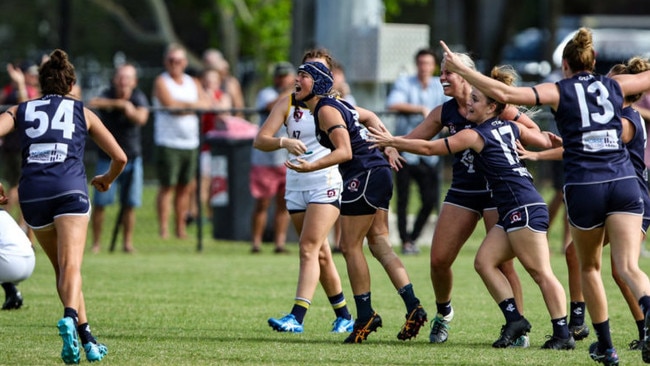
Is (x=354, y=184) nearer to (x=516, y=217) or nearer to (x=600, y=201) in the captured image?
(x=516, y=217)

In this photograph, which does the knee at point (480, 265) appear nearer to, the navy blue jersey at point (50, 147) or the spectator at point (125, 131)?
the navy blue jersey at point (50, 147)

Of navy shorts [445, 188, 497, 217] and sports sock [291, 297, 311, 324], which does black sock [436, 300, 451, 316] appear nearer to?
navy shorts [445, 188, 497, 217]

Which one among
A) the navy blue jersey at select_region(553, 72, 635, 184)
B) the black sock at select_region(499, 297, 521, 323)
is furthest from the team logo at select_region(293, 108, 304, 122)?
the navy blue jersey at select_region(553, 72, 635, 184)

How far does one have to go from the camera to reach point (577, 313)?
8.80m

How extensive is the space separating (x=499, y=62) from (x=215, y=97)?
16198 millimetres

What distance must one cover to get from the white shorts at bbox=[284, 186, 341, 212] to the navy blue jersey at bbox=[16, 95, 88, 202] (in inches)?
75.9

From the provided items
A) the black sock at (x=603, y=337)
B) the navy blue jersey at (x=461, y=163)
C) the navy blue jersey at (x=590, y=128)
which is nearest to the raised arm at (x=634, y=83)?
the navy blue jersey at (x=590, y=128)

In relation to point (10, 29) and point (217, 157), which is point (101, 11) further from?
point (217, 157)

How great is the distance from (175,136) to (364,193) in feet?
23.9

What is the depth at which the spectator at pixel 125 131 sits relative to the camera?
1485 centimetres

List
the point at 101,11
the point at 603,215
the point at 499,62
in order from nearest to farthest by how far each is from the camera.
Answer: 1. the point at 603,215
2. the point at 499,62
3. the point at 101,11

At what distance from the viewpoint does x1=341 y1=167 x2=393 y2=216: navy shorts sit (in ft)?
28.6

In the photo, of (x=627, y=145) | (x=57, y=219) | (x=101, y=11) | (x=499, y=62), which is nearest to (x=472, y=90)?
(x=627, y=145)

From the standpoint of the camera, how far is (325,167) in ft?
27.6
